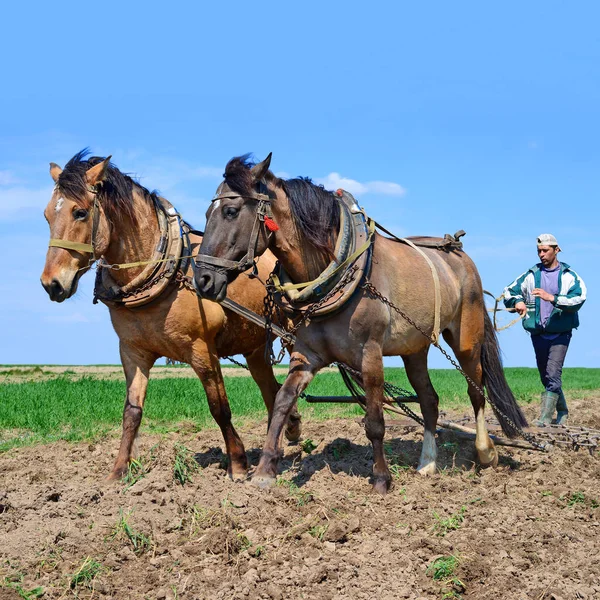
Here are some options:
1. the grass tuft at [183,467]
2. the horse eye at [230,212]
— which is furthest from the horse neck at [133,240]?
the grass tuft at [183,467]

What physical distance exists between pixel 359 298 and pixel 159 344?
174 cm

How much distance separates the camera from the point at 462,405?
1226 centimetres

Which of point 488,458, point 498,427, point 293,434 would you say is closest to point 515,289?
point 498,427

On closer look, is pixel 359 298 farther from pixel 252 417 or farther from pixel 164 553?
pixel 252 417

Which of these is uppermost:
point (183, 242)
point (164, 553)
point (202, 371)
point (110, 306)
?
point (183, 242)

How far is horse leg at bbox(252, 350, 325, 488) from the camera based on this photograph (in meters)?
4.96

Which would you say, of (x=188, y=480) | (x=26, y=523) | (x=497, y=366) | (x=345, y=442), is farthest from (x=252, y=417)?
(x=26, y=523)

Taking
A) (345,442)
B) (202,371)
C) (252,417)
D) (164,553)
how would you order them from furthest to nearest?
(252,417)
(345,442)
(202,371)
(164,553)

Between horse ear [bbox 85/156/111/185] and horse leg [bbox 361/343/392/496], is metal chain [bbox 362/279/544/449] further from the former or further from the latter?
horse ear [bbox 85/156/111/185]

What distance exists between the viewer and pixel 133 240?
575cm

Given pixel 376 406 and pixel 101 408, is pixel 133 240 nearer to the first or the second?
pixel 376 406

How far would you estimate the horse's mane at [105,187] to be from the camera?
5.43 meters

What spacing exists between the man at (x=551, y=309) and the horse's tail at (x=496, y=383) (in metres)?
1.81

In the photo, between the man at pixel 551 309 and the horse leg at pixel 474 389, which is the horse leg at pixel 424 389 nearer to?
the horse leg at pixel 474 389
